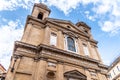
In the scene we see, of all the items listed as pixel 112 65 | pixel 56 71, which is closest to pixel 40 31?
pixel 56 71

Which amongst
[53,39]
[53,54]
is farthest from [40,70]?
[53,39]

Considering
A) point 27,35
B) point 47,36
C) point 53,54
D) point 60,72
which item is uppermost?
point 47,36

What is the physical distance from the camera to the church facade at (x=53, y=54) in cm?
1179

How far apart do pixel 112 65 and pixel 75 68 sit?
24697 millimetres

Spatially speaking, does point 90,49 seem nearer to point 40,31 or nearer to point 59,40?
point 59,40

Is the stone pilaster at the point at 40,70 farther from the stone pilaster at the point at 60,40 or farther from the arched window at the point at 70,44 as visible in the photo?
the arched window at the point at 70,44

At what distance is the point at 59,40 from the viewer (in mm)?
15922

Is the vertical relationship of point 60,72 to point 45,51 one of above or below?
below

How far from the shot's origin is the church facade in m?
→ 11.8

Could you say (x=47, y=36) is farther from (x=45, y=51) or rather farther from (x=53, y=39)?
(x=45, y=51)

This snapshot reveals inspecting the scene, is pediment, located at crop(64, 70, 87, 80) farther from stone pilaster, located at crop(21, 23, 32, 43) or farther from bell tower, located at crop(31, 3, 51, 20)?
bell tower, located at crop(31, 3, 51, 20)

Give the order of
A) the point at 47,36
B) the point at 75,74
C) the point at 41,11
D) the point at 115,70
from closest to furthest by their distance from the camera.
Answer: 1. the point at 75,74
2. the point at 47,36
3. the point at 41,11
4. the point at 115,70

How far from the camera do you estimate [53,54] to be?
44.8 feet

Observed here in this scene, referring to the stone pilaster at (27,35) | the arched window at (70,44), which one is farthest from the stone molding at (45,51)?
the arched window at (70,44)
